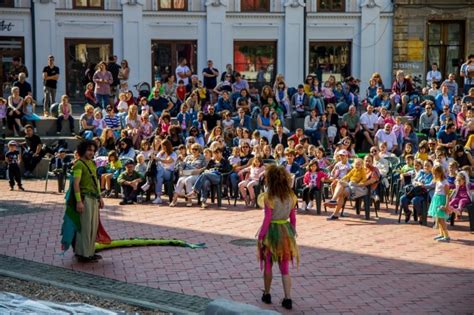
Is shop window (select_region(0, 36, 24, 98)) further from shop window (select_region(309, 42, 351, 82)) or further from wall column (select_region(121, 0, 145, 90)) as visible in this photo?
shop window (select_region(309, 42, 351, 82))

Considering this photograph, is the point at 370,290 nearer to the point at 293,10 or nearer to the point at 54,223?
the point at 54,223

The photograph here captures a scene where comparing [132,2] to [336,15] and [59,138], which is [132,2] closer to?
[336,15]

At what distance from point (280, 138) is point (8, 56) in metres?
12.2

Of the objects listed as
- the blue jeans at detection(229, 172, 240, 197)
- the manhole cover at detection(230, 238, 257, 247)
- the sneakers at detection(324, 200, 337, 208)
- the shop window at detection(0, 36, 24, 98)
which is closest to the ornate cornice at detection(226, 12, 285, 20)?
the shop window at detection(0, 36, 24, 98)

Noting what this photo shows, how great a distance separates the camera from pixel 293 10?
29203 millimetres

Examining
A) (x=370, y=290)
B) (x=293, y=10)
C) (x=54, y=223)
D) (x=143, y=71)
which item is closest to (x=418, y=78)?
(x=293, y=10)

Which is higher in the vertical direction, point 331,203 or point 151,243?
point 331,203

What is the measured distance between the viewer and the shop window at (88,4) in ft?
93.3

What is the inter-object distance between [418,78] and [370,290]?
66.4 feet

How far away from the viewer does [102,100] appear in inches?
943

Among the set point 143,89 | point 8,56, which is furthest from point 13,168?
point 8,56

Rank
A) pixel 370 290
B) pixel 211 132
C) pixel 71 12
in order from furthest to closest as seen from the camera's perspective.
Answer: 1. pixel 71 12
2. pixel 211 132
3. pixel 370 290

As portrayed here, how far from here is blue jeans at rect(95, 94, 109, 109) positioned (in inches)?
941

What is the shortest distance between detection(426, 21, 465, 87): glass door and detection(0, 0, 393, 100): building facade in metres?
1.64
